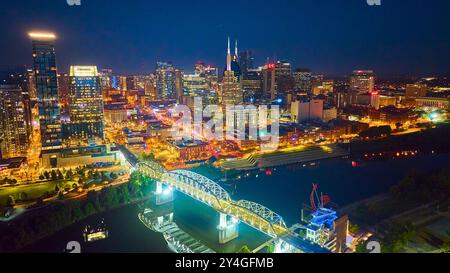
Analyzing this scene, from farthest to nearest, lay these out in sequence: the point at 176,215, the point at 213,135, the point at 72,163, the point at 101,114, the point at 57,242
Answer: the point at 101,114
the point at 213,135
the point at 72,163
the point at 176,215
the point at 57,242

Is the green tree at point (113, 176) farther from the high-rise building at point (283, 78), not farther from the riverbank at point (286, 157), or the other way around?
the high-rise building at point (283, 78)

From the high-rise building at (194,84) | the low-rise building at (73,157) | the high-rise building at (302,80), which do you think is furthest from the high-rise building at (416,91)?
the low-rise building at (73,157)

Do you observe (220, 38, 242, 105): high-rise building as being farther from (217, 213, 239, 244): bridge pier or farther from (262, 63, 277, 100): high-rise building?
(217, 213, 239, 244): bridge pier

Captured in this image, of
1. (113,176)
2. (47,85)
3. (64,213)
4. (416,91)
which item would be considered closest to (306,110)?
(416,91)

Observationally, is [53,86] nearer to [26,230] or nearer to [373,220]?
[26,230]

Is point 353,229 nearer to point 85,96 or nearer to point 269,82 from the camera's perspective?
point 85,96

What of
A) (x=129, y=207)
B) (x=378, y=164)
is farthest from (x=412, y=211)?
(x=129, y=207)

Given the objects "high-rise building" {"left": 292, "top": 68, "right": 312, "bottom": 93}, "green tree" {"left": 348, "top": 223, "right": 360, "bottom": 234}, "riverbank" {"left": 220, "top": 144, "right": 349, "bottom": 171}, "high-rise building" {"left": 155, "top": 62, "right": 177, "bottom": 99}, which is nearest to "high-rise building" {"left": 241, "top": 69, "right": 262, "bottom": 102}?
"high-rise building" {"left": 292, "top": 68, "right": 312, "bottom": 93}
